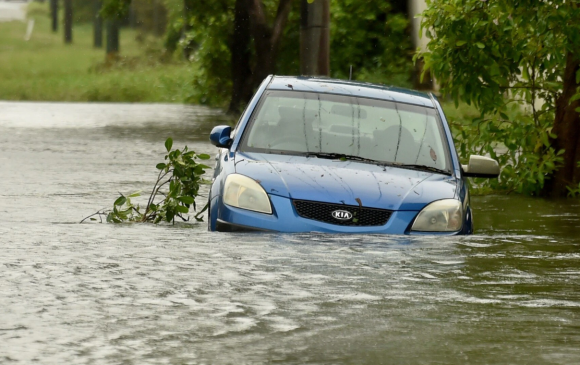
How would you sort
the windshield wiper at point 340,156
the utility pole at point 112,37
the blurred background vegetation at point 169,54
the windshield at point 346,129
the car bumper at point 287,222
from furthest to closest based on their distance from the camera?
the utility pole at point 112,37 < the blurred background vegetation at point 169,54 < the windshield at point 346,129 < the windshield wiper at point 340,156 < the car bumper at point 287,222

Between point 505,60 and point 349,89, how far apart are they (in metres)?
4.60

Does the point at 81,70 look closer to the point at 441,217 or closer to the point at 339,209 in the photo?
the point at 441,217

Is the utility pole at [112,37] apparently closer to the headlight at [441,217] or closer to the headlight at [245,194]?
the headlight at [245,194]

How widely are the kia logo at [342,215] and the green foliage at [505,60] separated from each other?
5.10m

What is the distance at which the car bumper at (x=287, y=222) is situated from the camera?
9281 mm

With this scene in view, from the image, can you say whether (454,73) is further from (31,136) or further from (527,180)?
(31,136)

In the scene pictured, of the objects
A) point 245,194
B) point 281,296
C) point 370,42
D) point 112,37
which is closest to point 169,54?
point 112,37

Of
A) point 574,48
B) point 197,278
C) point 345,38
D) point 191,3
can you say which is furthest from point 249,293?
point 345,38

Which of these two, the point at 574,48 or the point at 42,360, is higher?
the point at 574,48

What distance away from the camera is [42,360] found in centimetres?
606

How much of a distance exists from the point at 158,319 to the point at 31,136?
18.4 m

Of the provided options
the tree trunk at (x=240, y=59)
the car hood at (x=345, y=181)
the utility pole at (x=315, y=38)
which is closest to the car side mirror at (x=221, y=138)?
the car hood at (x=345, y=181)

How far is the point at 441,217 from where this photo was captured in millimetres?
9602

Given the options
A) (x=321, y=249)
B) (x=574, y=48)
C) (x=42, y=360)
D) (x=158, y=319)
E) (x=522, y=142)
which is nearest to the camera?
(x=42, y=360)
